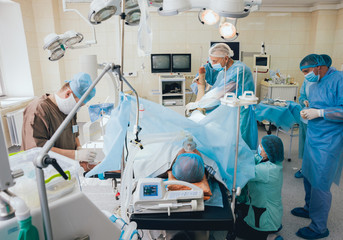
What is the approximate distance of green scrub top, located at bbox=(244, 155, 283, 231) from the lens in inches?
71.6

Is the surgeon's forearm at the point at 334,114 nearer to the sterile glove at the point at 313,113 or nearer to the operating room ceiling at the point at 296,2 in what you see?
the sterile glove at the point at 313,113

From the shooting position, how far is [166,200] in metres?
1.34

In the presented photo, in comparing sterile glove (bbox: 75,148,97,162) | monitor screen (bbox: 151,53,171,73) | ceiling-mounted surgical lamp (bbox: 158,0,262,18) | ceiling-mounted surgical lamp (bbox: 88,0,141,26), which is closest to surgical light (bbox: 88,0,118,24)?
ceiling-mounted surgical lamp (bbox: 88,0,141,26)

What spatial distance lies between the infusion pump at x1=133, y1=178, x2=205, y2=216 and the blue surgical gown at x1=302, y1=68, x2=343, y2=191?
1.33 meters

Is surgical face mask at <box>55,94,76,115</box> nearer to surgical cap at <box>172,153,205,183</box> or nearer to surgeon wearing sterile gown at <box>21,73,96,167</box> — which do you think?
surgeon wearing sterile gown at <box>21,73,96,167</box>

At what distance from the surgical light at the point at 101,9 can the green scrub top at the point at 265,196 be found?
1466 millimetres

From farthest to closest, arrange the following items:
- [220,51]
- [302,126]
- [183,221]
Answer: [302,126]
[220,51]
[183,221]

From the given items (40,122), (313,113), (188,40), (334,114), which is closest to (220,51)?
(313,113)

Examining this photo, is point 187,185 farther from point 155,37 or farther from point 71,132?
point 155,37

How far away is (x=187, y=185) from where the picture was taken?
1.38m

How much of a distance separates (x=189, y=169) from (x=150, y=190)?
0.88 feet

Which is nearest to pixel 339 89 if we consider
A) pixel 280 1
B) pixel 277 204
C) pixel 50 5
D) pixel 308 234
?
pixel 277 204

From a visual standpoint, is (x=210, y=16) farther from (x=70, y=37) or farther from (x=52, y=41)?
(x=52, y=41)

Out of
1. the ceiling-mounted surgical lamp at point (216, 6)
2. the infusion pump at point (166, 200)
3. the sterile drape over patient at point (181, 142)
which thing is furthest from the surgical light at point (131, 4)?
the infusion pump at point (166, 200)
